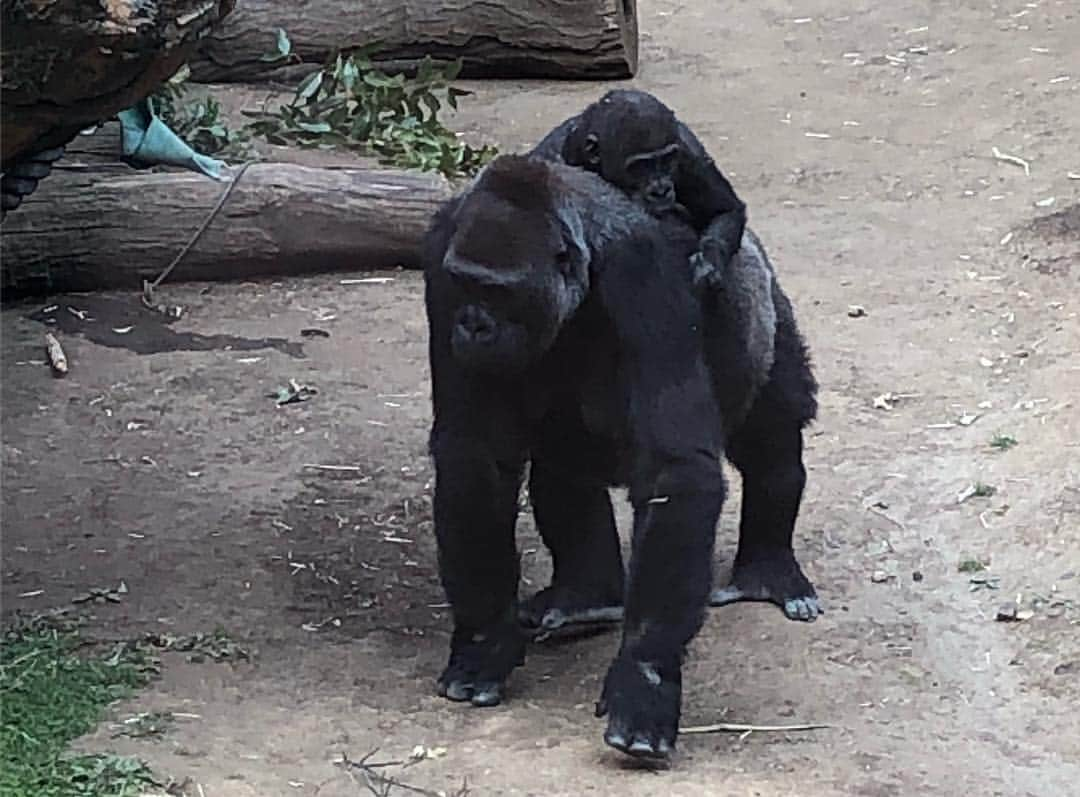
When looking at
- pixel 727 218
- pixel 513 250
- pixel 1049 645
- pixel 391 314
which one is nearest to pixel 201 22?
pixel 513 250

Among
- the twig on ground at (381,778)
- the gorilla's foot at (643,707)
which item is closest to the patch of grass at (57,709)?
the twig on ground at (381,778)

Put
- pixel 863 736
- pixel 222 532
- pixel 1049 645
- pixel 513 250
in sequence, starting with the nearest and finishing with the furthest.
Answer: pixel 513 250 < pixel 863 736 < pixel 1049 645 < pixel 222 532

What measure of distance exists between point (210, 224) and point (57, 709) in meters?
3.25

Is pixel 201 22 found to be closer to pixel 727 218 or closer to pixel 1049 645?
pixel 727 218

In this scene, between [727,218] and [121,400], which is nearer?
[727,218]

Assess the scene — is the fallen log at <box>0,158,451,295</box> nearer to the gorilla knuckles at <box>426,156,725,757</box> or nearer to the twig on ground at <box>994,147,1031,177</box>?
the twig on ground at <box>994,147,1031,177</box>

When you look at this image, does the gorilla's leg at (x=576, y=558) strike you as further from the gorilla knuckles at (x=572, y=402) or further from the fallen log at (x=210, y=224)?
the fallen log at (x=210, y=224)

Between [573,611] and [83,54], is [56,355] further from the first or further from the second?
[83,54]

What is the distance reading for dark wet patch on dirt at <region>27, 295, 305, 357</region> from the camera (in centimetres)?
613

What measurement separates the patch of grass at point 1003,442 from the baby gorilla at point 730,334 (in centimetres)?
101

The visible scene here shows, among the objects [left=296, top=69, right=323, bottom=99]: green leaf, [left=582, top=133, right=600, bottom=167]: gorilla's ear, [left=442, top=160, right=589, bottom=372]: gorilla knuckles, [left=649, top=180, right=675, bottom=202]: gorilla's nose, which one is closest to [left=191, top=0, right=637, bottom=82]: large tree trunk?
[left=296, top=69, right=323, bottom=99]: green leaf

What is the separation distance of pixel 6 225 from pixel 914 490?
317 centimetres

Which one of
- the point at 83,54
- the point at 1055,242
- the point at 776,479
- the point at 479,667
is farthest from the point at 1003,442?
the point at 83,54

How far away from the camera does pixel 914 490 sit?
505 cm
